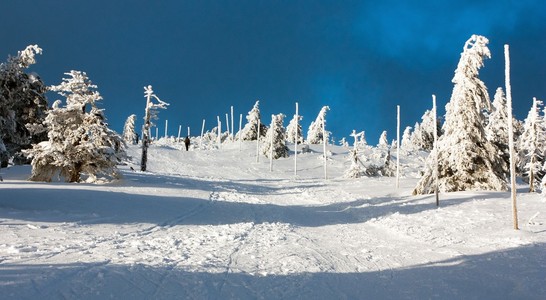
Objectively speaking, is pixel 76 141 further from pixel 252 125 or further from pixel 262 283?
pixel 252 125

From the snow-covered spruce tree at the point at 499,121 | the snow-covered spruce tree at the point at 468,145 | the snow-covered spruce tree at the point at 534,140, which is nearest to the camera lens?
A: the snow-covered spruce tree at the point at 468,145

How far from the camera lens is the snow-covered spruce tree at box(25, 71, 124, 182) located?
18547mm

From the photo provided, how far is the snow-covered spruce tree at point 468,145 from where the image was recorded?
73.5ft

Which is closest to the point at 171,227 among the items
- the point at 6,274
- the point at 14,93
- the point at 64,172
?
the point at 6,274

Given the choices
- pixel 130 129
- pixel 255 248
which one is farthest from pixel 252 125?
pixel 255 248

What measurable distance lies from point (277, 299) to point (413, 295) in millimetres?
2467

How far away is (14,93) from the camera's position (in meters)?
21.9

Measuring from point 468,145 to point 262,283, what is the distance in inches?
793

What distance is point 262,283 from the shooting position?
6.43m

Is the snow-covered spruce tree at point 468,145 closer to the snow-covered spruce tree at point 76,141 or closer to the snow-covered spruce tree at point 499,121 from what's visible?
the snow-covered spruce tree at point 499,121

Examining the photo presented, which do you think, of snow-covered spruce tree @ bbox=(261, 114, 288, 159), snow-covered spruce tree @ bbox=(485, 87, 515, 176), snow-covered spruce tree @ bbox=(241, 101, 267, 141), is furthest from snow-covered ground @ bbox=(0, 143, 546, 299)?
snow-covered spruce tree @ bbox=(241, 101, 267, 141)

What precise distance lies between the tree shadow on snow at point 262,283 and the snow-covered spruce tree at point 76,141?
14.1m

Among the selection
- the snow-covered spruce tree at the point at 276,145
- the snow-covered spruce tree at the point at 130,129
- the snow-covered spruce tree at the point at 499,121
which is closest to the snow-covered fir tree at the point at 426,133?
the snow-covered spruce tree at the point at 276,145

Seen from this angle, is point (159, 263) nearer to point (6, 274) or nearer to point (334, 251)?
point (6, 274)
